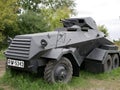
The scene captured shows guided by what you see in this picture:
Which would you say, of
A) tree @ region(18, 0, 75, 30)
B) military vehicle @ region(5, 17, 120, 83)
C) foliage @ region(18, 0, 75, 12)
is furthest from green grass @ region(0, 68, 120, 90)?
foliage @ region(18, 0, 75, 12)

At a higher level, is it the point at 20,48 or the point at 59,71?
the point at 20,48

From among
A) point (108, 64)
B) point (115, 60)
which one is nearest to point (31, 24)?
point (115, 60)

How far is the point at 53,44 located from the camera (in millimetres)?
8398

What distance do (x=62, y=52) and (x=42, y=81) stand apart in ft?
3.27

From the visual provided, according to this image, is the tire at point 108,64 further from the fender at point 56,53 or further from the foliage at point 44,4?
the foliage at point 44,4

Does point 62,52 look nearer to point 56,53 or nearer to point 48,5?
point 56,53

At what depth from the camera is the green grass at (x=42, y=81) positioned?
26.2 feet

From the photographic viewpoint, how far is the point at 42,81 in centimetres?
824

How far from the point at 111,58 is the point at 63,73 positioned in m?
3.09

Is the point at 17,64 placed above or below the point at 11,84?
above

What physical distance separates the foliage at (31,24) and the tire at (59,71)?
16.5 meters

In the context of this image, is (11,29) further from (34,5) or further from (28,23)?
(34,5)

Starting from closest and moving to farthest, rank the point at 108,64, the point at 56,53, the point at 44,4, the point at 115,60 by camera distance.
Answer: the point at 56,53 → the point at 108,64 → the point at 115,60 → the point at 44,4

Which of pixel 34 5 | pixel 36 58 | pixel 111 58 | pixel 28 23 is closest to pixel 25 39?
pixel 36 58
